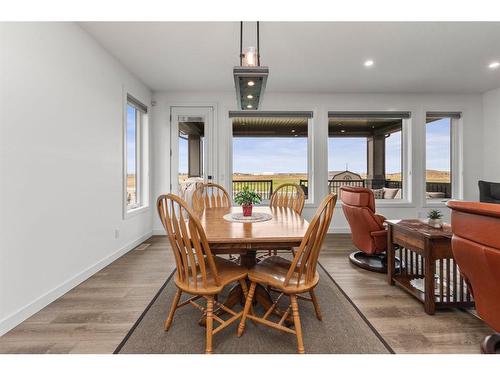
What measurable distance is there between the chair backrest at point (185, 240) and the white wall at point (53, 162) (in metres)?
1.28

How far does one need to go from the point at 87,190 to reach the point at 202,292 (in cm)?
202

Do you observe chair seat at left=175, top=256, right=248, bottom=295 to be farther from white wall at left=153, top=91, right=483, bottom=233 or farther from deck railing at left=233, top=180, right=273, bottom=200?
deck railing at left=233, top=180, right=273, bottom=200

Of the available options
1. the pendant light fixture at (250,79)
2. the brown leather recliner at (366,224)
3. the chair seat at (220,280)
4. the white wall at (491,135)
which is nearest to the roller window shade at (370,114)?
the white wall at (491,135)

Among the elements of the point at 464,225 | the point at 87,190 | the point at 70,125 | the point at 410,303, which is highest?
the point at 70,125

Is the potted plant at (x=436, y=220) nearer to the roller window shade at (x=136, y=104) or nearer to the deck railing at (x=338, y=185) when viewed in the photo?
the deck railing at (x=338, y=185)

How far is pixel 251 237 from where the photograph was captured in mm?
1534

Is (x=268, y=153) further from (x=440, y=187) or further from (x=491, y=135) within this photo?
(x=491, y=135)

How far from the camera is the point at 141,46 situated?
9.84ft

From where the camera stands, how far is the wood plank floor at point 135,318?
64.1 inches

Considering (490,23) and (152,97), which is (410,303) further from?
(152,97)

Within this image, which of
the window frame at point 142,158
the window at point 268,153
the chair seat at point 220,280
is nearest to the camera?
the chair seat at point 220,280

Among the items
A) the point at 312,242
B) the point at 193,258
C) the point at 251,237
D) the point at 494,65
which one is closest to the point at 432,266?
the point at 312,242
